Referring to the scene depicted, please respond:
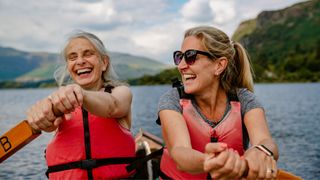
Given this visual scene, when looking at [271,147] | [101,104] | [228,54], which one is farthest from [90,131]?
[271,147]

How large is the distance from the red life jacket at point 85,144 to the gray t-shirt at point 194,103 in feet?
2.57

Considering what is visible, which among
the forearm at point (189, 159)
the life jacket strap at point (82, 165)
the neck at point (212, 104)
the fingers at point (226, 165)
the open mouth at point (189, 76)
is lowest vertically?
the life jacket strap at point (82, 165)

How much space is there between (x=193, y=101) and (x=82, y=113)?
4.09 feet

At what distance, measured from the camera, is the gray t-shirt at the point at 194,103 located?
431 cm

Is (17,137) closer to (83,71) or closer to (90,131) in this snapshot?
(90,131)

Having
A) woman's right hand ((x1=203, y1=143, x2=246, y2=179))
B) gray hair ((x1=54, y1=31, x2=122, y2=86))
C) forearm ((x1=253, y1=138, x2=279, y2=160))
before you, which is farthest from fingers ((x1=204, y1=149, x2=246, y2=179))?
gray hair ((x1=54, y1=31, x2=122, y2=86))

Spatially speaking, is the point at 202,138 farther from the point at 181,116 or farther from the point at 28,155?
the point at 28,155

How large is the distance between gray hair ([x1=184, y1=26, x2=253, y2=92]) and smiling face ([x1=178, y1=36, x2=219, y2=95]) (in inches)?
2.7

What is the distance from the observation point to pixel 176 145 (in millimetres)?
3814

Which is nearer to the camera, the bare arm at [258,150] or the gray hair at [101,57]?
the bare arm at [258,150]

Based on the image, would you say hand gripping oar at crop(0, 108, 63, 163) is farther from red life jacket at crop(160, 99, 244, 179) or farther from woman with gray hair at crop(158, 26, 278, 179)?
red life jacket at crop(160, 99, 244, 179)

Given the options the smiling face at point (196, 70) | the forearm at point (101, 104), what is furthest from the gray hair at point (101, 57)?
the smiling face at point (196, 70)

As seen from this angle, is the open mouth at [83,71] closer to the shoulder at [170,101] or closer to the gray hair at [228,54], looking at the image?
the shoulder at [170,101]

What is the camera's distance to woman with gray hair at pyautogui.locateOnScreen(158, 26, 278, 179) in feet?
13.6
